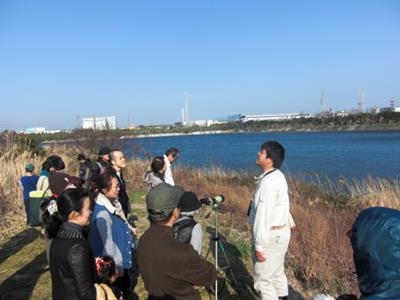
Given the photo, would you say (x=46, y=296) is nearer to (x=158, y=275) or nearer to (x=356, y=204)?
(x=158, y=275)

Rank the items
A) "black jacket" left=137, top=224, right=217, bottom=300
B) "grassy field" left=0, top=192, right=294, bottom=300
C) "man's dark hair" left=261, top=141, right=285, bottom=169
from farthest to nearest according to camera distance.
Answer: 1. "grassy field" left=0, top=192, right=294, bottom=300
2. "man's dark hair" left=261, top=141, right=285, bottom=169
3. "black jacket" left=137, top=224, right=217, bottom=300

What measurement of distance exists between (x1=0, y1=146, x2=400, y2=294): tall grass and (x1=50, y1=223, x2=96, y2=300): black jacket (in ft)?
11.5

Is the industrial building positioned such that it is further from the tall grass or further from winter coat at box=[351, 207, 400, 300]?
winter coat at box=[351, 207, 400, 300]

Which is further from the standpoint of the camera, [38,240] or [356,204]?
[356,204]

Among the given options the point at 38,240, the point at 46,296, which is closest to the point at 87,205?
the point at 46,296

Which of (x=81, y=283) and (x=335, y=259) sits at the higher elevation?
(x=81, y=283)

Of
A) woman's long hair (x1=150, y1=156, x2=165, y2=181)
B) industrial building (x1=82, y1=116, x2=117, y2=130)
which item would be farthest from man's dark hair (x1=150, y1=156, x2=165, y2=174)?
industrial building (x1=82, y1=116, x2=117, y2=130)

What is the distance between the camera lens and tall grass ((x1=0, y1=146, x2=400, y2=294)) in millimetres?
5250

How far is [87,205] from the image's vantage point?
9.75 ft

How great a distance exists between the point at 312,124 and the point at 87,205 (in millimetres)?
97565

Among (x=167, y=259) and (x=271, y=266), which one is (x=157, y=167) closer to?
(x=271, y=266)

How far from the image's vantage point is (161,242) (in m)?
2.42

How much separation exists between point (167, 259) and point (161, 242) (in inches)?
4.7

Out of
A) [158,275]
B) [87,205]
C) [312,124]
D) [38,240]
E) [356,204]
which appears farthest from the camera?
[312,124]
